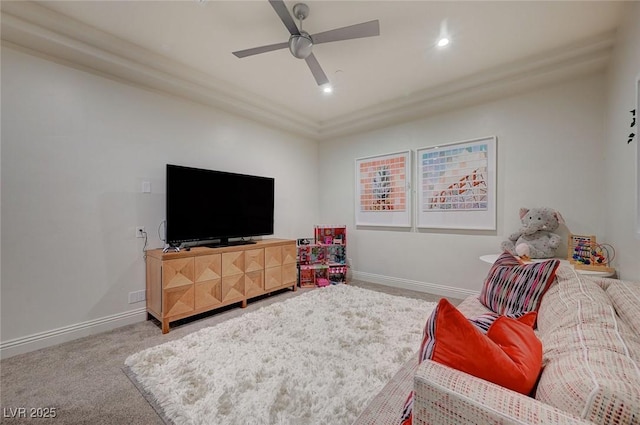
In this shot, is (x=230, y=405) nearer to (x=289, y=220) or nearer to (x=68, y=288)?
(x=68, y=288)

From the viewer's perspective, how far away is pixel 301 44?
1894mm

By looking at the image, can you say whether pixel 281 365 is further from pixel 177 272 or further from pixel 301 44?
pixel 301 44

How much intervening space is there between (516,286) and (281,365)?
1.62 metres

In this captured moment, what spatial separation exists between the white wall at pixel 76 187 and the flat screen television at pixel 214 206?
1.02 feet

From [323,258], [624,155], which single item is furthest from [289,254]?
[624,155]

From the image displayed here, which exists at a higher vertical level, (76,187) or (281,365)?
(76,187)

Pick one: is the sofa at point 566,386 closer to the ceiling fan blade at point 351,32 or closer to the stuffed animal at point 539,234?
the stuffed animal at point 539,234

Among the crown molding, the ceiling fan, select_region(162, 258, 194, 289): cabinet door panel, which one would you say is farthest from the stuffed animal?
select_region(162, 258, 194, 289): cabinet door panel

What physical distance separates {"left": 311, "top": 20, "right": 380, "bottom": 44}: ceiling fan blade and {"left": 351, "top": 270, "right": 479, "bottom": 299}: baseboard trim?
2.96 meters

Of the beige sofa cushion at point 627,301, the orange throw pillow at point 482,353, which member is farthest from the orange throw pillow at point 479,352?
the beige sofa cushion at point 627,301

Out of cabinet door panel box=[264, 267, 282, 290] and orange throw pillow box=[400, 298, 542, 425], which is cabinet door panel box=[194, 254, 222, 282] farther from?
orange throw pillow box=[400, 298, 542, 425]

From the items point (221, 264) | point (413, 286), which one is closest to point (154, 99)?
point (221, 264)

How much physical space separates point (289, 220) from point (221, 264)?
5.18 feet

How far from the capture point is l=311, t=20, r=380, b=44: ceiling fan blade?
1.72m
